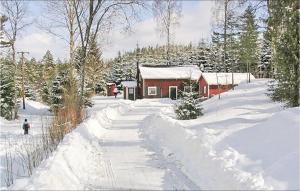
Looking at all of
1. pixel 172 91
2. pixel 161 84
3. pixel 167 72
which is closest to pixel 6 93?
pixel 161 84

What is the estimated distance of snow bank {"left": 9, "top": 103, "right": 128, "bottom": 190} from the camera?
834 cm

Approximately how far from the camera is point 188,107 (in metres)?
22.8

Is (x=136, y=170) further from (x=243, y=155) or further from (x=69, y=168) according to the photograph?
(x=243, y=155)

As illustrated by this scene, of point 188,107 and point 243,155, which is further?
point 188,107

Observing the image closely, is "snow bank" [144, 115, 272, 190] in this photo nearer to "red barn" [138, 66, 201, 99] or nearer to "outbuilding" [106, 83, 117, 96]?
"red barn" [138, 66, 201, 99]

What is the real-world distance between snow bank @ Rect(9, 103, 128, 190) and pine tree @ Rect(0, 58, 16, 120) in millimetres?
22323

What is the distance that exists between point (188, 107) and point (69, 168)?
13.4m

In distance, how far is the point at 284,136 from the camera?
10.3 meters

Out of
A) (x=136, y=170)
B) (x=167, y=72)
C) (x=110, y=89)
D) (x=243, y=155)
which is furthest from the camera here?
(x=110, y=89)

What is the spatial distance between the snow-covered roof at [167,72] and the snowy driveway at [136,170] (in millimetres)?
42036

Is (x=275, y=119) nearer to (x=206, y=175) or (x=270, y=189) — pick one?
(x=206, y=175)

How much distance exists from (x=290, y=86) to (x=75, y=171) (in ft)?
32.5

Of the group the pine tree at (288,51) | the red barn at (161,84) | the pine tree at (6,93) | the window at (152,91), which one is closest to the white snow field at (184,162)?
the pine tree at (288,51)

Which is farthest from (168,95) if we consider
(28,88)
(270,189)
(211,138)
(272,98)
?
(270,189)
